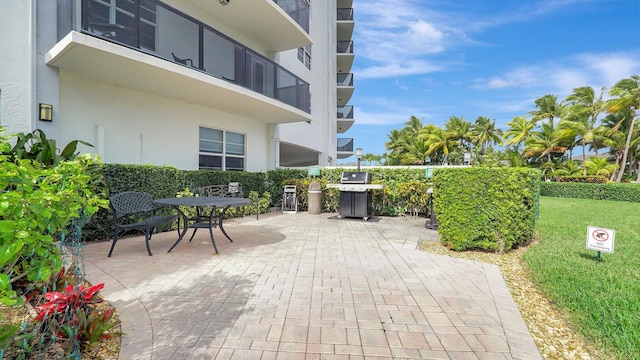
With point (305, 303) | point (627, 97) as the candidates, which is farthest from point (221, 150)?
point (627, 97)

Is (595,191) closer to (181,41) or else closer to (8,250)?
(181,41)

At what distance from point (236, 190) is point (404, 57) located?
10022 millimetres

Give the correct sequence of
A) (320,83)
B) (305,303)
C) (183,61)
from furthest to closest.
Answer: (320,83) → (183,61) → (305,303)

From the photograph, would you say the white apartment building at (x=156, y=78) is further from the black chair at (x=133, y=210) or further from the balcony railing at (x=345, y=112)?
the balcony railing at (x=345, y=112)

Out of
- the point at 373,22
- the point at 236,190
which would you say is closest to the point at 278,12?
the point at 373,22

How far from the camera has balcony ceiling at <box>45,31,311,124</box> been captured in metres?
4.90

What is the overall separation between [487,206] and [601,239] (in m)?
1.57

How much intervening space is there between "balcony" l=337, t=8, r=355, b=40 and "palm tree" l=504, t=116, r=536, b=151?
19.6 m

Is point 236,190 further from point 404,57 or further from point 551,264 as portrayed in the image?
point 404,57

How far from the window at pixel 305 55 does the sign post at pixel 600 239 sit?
13.6 m

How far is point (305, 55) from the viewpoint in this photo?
15.6 metres

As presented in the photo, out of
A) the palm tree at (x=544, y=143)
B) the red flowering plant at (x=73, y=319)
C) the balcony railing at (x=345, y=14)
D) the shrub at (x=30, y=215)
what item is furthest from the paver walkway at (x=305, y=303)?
the palm tree at (x=544, y=143)

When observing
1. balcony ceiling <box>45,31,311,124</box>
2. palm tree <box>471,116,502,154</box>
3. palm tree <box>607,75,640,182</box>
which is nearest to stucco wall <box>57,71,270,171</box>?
balcony ceiling <box>45,31,311,124</box>

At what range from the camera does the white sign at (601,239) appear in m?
4.15
